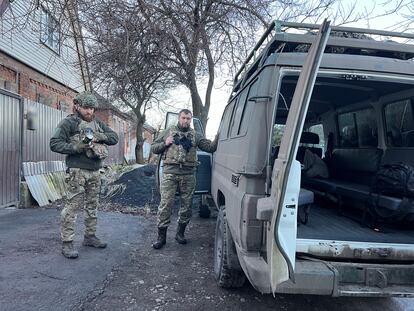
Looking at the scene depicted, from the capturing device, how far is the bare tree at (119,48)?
24.2 ft

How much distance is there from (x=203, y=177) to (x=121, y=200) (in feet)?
10.1

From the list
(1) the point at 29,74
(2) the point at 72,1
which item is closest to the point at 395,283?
(2) the point at 72,1

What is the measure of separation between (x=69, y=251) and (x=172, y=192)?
1577 mm

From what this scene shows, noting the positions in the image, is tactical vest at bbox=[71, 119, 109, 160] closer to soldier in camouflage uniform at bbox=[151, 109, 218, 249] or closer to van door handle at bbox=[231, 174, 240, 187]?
soldier in camouflage uniform at bbox=[151, 109, 218, 249]

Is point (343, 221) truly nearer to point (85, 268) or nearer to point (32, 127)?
point (85, 268)

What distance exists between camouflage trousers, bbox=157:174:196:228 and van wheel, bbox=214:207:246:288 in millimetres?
1504

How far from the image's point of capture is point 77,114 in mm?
5121

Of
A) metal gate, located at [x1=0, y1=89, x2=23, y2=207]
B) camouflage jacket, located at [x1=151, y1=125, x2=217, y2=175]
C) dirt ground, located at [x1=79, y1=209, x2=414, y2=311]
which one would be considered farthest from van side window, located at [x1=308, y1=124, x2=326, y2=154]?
metal gate, located at [x1=0, y1=89, x2=23, y2=207]

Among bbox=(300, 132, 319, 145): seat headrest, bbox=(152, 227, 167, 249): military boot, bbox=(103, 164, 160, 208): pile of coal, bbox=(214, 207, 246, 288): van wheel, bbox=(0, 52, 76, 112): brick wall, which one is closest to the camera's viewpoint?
bbox=(214, 207, 246, 288): van wheel

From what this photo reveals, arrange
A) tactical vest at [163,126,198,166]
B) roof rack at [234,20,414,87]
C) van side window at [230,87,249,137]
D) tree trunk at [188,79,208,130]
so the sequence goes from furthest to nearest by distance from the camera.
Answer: tree trunk at [188,79,208,130], tactical vest at [163,126,198,166], van side window at [230,87,249,137], roof rack at [234,20,414,87]

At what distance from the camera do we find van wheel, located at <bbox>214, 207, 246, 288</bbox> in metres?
3.68

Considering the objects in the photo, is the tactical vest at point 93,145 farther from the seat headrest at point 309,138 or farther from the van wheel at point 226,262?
the seat headrest at point 309,138

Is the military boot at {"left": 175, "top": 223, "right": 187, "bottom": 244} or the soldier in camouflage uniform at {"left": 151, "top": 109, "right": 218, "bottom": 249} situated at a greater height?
the soldier in camouflage uniform at {"left": 151, "top": 109, "right": 218, "bottom": 249}

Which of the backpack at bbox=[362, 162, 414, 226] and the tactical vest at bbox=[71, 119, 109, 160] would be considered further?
the tactical vest at bbox=[71, 119, 109, 160]
